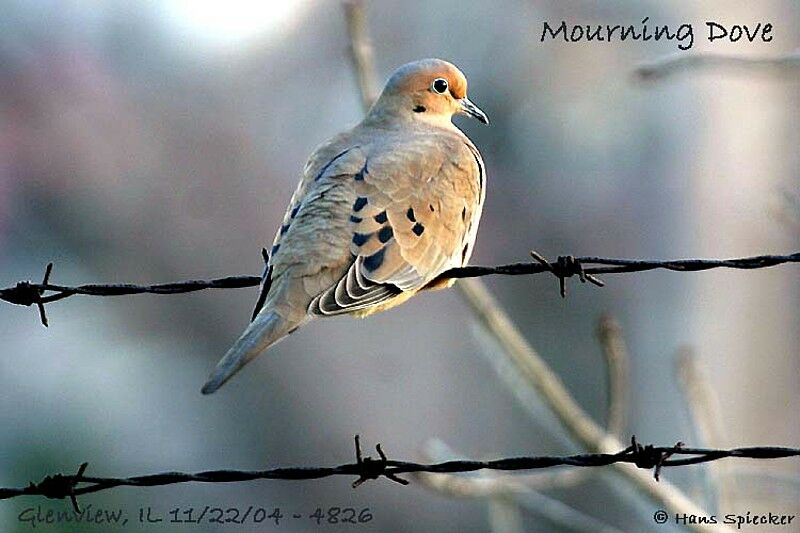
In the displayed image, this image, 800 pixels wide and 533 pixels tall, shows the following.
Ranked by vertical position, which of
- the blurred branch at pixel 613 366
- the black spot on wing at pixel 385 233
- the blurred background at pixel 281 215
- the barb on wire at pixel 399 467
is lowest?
the barb on wire at pixel 399 467

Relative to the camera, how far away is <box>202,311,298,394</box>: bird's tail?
128 inches

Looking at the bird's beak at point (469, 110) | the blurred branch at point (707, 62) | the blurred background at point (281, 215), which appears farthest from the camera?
the blurred background at point (281, 215)

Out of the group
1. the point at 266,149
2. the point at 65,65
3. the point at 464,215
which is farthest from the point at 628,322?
the point at 464,215

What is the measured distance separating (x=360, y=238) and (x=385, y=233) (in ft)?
0.30

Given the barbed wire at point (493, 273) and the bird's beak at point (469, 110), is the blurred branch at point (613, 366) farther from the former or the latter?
the bird's beak at point (469, 110)

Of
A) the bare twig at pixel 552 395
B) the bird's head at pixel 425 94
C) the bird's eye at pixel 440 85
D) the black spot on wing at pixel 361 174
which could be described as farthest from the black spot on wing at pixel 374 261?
the bird's eye at pixel 440 85

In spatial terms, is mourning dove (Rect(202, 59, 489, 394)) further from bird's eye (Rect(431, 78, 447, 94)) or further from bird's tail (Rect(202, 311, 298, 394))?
bird's eye (Rect(431, 78, 447, 94))

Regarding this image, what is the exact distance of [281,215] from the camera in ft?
37.5

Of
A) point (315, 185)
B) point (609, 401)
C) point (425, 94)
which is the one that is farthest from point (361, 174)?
point (609, 401)

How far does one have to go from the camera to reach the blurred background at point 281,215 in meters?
10.4

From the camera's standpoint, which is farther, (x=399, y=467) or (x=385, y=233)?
(x=385, y=233)

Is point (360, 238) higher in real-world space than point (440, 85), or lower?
lower

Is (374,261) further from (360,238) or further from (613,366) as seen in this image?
(613,366)

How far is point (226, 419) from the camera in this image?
10539mm
